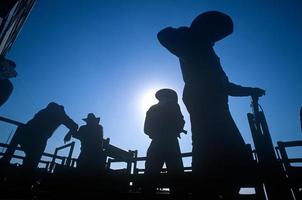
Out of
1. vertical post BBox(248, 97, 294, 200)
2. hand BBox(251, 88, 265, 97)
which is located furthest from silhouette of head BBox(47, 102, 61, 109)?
vertical post BBox(248, 97, 294, 200)

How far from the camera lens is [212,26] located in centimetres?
225

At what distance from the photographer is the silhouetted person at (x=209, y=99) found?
155cm

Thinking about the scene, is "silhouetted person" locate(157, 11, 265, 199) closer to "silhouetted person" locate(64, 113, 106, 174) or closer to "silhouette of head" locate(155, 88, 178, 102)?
"silhouette of head" locate(155, 88, 178, 102)

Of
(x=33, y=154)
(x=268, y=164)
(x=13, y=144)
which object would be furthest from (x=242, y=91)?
(x=33, y=154)

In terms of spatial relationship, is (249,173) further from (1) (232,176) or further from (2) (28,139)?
(2) (28,139)

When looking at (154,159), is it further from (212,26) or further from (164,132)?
(212,26)

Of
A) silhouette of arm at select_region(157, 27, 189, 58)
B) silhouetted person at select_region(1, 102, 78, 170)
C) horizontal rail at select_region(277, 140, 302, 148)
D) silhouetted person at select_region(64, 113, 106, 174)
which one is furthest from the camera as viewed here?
silhouetted person at select_region(64, 113, 106, 174)

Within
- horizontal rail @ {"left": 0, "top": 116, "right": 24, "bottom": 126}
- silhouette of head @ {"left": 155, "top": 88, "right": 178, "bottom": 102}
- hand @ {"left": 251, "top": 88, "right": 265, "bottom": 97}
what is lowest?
hand @ {"left": 251, "top": 88, "right": 265, "bottom": 97}

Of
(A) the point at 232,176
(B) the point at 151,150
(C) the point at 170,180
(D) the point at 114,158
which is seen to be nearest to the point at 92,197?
(C) the point at 170,180

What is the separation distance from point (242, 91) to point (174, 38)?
995 mm

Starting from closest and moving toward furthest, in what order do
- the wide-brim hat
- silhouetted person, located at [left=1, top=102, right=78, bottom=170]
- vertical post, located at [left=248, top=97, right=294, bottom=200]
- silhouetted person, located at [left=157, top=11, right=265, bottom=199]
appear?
vertical post, located at [left=248, top=97, right=294, bottom=200], silhouetted person, located at [left=157, top=11, right=265, bottom=199], silhouetted person, located at [left=1, top=102, right=78, bottom=170], the wide-brim hat

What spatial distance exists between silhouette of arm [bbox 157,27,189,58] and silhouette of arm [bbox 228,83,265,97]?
71 cm

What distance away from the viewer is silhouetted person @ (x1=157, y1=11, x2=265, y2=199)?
155 centimetres

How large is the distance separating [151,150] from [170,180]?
2.17 meters
